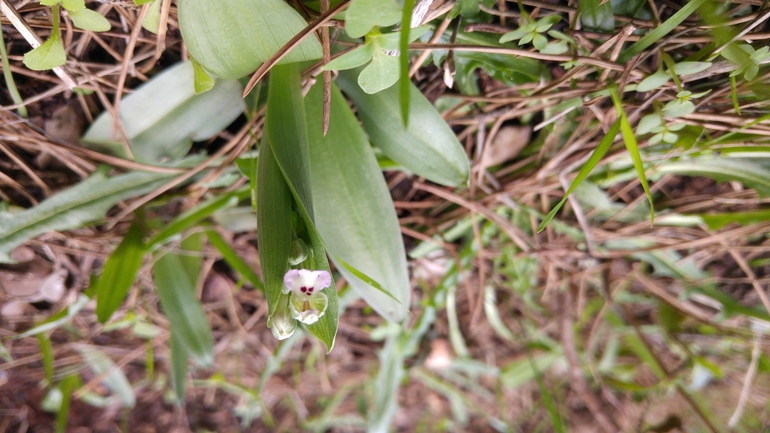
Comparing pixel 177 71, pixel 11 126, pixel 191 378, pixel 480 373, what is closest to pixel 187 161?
pixel 177 71

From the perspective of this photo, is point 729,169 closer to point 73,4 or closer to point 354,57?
point 354,57

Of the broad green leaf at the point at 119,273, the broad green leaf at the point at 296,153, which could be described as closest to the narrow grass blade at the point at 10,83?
the broad green leaf at the point at 119,273

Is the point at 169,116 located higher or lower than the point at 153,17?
lower

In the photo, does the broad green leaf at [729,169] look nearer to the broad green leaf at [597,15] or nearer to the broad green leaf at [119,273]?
the broad green leaf at [597,15]

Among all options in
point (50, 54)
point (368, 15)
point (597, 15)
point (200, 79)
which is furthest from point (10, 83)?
point (597, 15)

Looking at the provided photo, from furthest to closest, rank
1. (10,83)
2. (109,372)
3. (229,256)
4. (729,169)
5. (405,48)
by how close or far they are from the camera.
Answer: (109,372)
(229,256)
(729,169)
(10,83)
(405,48)

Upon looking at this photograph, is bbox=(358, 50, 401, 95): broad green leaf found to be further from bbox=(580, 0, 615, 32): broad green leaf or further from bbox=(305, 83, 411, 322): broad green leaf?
bbox=(580, 0, 615, 32): broad green leaf
